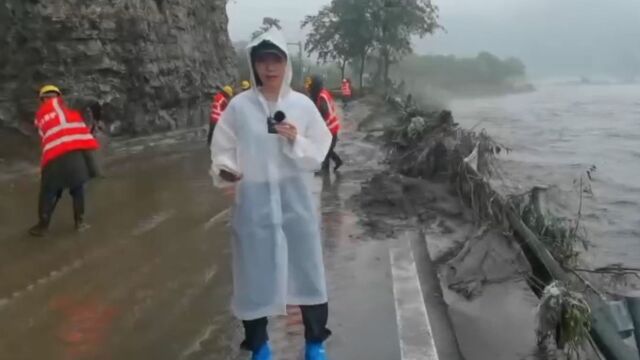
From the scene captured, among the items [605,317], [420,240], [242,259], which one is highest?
[242,259]

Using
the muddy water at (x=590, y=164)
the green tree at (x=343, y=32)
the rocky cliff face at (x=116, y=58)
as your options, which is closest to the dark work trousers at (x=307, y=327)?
Result: the muddy water at (x=590, y=164)

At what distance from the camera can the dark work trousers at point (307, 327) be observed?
13.2 ft

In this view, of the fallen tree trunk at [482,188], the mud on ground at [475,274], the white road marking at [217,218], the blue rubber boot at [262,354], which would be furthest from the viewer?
the white road marking at [217,218]

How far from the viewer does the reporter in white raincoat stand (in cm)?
381

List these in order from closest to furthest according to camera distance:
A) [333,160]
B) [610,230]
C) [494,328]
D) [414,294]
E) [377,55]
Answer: [494,328], [414,294], [610,230], [333,160], [377,55]

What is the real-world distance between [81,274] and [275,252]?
3.16 metres

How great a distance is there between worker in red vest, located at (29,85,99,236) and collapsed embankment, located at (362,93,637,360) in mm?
3440

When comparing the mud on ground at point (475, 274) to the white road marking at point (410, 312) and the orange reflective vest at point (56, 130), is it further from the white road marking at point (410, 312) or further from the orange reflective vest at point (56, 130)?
the orange reflective vest at point (56, 130)

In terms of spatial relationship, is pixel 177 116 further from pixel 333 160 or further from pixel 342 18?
pixel 342 18

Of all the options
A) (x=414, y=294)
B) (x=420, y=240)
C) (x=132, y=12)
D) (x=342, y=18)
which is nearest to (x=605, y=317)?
(x=414, y=294)

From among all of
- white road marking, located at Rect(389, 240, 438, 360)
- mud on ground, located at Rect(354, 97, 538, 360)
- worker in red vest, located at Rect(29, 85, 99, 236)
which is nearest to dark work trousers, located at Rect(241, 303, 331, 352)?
white road marking, located at Rect(389, 240, 438, 360)

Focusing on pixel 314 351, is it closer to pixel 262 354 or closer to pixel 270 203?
pixel 262 354

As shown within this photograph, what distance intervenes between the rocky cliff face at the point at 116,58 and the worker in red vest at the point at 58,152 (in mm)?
4230

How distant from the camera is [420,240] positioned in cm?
763
